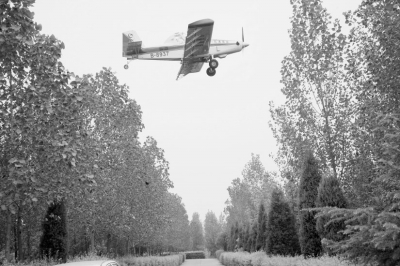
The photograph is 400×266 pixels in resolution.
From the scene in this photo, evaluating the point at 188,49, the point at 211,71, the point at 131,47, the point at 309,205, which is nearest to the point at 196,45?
the point at 188,49

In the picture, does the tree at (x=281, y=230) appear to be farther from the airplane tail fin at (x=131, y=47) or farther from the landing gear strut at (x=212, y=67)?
the airplane tail fin at (x=131, y=47)

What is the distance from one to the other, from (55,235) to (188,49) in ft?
41.7

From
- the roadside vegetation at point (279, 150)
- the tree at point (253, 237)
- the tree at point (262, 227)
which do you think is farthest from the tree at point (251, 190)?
the roadside vegetation at point (279, 150)

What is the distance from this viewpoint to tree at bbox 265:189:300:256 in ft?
62.6

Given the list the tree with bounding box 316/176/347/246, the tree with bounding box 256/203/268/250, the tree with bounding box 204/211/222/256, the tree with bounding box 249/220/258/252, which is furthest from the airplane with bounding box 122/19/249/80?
the tree with bounding box 204/211/222/256

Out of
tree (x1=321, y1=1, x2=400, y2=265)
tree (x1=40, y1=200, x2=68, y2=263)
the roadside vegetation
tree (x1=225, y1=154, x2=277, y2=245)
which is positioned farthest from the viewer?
tree (x1=225, y1=154, x2=277, y2=245)

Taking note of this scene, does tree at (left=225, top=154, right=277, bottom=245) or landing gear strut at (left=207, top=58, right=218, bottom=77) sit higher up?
landing gear strut at (left=207, top=58, right=218, bottom=77)

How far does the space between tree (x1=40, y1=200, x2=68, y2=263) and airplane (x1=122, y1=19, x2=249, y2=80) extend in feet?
33.2

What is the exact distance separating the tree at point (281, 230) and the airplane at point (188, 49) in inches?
369

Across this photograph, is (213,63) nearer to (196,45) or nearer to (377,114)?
(196,45)

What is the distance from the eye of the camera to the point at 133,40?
1101 inches

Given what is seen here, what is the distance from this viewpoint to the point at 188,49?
22844 mm

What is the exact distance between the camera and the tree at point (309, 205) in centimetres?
1484

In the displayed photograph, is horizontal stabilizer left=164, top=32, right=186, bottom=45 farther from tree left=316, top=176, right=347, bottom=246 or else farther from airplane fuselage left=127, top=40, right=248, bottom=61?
tree left=316, top=176, right=347, bottom=246
